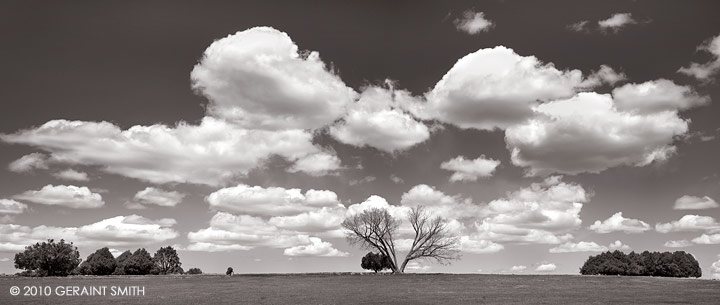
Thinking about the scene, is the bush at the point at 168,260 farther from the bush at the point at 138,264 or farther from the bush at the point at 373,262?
the bush at the point at 373,262

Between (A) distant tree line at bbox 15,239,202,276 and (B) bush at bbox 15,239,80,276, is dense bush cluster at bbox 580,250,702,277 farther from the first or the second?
(B) bush at bbox 15,239,80,276

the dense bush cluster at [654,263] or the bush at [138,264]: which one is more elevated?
the bush at [138,264]

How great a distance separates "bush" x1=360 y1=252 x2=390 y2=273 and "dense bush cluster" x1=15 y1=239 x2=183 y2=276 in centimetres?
4936

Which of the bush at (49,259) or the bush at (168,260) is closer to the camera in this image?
the bush at (49,259)

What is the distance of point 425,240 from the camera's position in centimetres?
10312

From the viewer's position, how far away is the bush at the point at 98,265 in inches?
4783

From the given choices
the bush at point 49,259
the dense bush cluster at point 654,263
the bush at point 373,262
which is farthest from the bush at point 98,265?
the dense bush cluster at point 654,263

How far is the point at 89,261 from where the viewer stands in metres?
124

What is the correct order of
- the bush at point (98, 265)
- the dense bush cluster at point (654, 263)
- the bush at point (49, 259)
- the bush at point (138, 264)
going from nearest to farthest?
the bush at point (49, 259)
the bush at point (138, 264)
the bush at point (98, 265)
the dense bush cluster at point (654, 263)

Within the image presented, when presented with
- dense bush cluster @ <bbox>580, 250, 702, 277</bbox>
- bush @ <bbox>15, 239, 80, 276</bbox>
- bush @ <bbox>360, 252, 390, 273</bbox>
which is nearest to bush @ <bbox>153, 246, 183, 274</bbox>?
bush @ <bbox>15, 239, 80, 276</bbox>

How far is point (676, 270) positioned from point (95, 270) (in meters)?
136

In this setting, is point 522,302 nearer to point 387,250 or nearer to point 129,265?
point 387,250

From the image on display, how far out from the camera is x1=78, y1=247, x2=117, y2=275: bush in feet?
399

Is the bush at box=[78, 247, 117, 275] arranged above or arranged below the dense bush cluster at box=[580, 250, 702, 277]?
above
